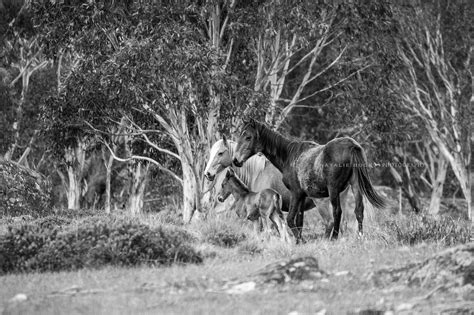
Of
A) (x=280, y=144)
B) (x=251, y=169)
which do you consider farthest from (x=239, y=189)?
(x=251, y=169)

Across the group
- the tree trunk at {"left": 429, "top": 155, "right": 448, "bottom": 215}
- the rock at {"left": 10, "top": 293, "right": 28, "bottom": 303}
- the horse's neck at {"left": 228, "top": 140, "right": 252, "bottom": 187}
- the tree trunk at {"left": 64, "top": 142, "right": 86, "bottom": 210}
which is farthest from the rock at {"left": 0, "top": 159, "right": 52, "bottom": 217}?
the tree trunk at {"left": 429, "top": 155, "right": 448, "bottom": 215}

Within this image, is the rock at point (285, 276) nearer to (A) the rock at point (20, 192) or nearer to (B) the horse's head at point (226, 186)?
(B) the horse's head at point (226, 186)

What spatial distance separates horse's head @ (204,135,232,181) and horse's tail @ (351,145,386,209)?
3975mm

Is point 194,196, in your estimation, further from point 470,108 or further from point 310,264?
point 470,108

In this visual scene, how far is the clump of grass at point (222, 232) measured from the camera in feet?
48.6

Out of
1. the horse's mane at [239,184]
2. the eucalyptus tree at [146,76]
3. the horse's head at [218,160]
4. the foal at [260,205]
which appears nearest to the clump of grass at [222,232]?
the foal at [260,205]

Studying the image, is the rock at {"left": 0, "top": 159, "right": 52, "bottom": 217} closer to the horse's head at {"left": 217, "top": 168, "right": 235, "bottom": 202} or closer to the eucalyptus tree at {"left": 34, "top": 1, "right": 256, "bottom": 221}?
the eucalyptus tree at {"left": 34, "top": 1, "right": 256, "bottom": 221}

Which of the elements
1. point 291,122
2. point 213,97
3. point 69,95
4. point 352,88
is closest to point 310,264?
point 213,97

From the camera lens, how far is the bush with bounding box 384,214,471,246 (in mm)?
13547

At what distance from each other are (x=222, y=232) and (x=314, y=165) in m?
2.13

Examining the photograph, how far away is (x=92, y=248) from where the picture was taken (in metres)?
12.1

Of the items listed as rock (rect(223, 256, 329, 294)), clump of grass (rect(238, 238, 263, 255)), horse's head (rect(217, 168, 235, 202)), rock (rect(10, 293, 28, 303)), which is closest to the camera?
rock (rect(10, 293, 28, 303))

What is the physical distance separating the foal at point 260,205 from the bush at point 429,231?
7.58 ft

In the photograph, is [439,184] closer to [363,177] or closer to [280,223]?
[280,223]
